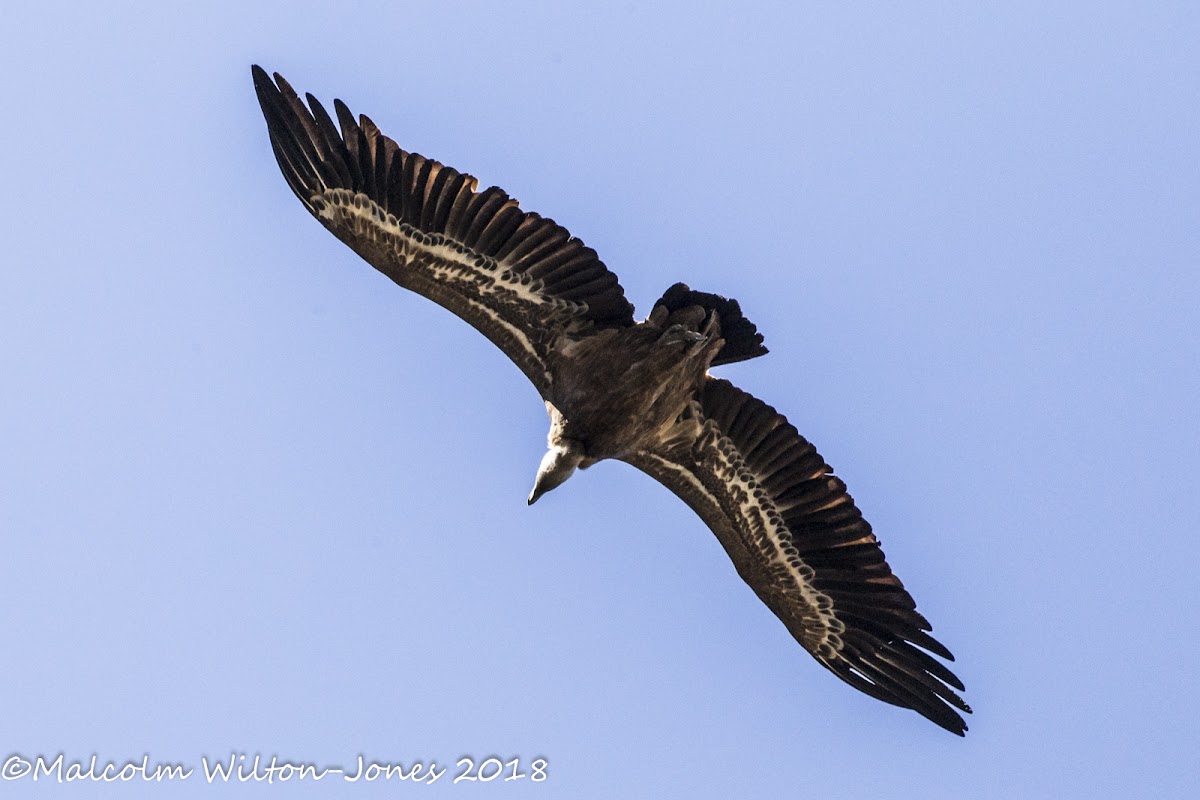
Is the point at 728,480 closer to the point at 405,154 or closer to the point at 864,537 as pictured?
the point at 864,537

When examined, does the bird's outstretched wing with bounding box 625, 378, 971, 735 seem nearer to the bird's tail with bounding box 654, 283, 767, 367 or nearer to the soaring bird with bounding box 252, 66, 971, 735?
the soaring bird with bounding box 252, 66, 971, 735

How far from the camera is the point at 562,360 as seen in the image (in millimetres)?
14609

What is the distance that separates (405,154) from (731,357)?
122 inches

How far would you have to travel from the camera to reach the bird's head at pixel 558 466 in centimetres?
1448

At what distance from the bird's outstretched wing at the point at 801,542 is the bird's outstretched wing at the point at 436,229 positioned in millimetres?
1477

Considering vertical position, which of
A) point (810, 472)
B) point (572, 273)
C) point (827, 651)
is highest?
point (572, 273)

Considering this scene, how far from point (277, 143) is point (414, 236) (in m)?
1.31

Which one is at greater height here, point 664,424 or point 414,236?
point 414,236

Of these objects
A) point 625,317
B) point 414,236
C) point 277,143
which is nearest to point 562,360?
point 625,317

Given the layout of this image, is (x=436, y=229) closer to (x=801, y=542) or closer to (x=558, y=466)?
(x=558, y=466)

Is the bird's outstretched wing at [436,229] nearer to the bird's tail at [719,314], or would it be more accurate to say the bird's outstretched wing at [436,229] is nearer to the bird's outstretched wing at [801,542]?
the bird's tail at [719,314]

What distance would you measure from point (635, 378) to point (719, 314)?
0.86m

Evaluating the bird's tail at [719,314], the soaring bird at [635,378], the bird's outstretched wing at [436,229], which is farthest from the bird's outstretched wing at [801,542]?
the bird's outstretched wing at [436,229]

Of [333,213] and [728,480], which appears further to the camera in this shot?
[728,480]
